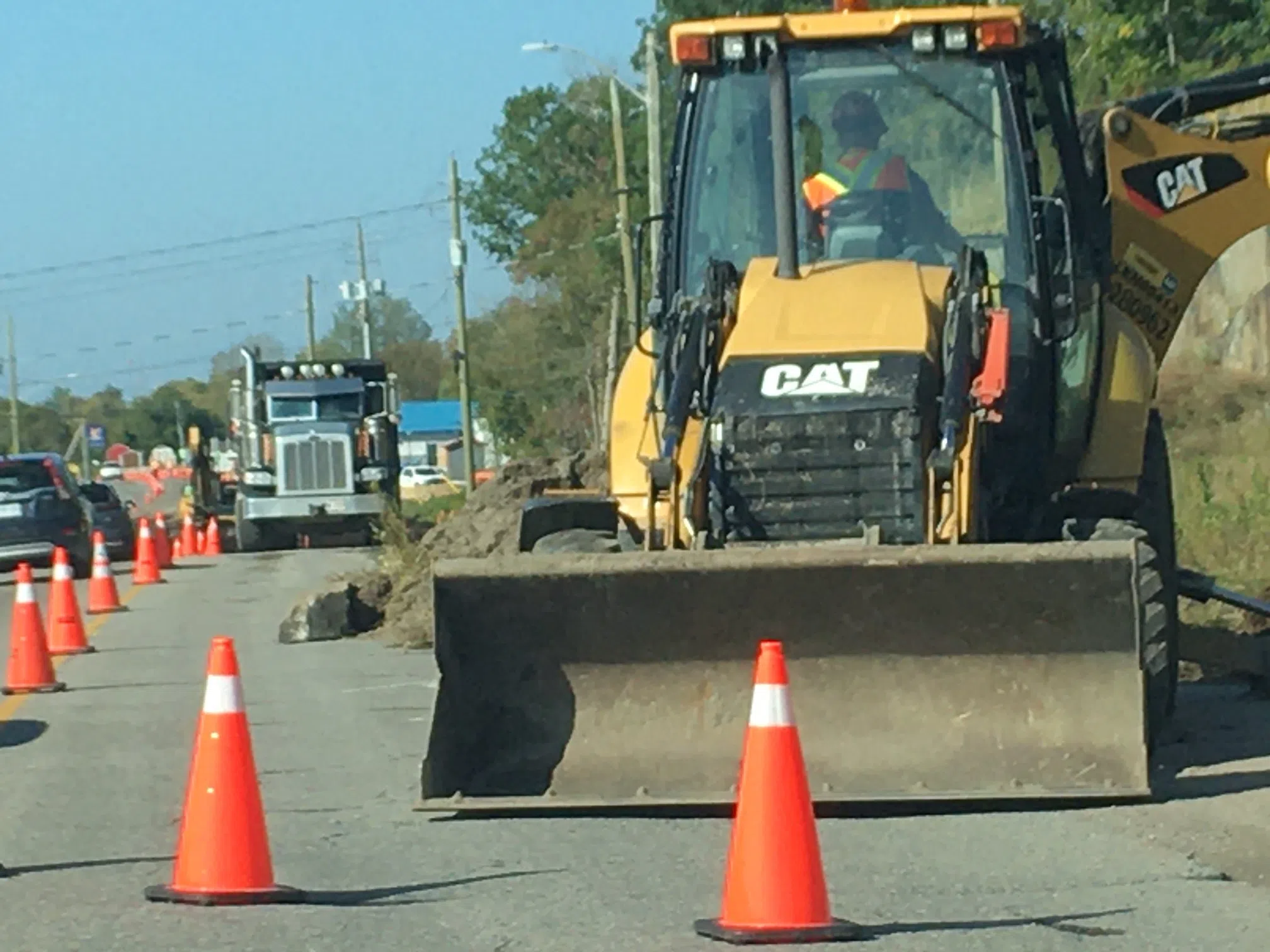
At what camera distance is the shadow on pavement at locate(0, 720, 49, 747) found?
508 inches

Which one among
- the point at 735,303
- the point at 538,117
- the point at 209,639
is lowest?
the point at 209,639

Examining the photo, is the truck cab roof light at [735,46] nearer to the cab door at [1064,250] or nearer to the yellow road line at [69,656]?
the cab door at [1064,250]

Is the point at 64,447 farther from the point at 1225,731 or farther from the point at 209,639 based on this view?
the point at 1225,731

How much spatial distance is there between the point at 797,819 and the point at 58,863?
10.2ft

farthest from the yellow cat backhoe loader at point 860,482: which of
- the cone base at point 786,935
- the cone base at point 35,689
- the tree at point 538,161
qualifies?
the tree at point 538,161

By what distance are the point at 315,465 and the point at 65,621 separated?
2035cm

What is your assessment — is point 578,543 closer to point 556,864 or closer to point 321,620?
point 556,864

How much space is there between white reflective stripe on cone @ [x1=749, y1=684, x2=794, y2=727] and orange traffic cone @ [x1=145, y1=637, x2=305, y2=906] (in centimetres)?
164

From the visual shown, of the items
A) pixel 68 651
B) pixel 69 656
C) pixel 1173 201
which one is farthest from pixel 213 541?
pixel 1173 201

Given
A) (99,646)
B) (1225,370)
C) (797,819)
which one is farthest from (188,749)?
(1225,370)

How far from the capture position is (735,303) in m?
10.4

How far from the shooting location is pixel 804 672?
30.7ft

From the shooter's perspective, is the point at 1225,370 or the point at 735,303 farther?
the point at 1225,370

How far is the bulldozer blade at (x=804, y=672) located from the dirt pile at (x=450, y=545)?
6983 millimetres
